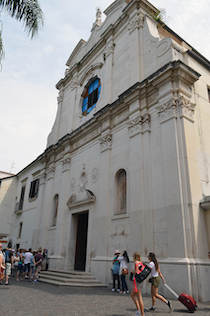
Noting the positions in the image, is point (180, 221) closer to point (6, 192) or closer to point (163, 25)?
point (163, 25)

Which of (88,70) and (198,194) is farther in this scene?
(88,70)

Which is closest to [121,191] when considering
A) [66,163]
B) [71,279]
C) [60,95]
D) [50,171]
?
[71,279]

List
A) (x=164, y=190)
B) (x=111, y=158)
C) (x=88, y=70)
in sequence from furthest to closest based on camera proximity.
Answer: (x=88, y=70) → (x=111, y=158) → (x=164, y=190)

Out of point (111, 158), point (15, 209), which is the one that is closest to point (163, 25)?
point (111, 158)

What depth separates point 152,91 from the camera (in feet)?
36.5

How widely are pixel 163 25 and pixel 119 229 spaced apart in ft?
37.0

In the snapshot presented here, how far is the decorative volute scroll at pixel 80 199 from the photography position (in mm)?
12762

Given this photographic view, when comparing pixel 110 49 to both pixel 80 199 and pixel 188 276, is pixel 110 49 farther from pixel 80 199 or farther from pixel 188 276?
pixel 188 276

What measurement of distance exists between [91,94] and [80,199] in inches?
285

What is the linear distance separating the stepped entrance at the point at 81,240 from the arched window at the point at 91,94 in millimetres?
6864

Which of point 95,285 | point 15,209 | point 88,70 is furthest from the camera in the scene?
point 15,209

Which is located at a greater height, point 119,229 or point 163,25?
point 163,25

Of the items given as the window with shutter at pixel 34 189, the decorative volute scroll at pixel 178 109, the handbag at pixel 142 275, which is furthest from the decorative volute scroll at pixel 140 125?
the window with shutter at pixel 34 189

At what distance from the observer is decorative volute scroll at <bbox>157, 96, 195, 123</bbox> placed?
9.67m
